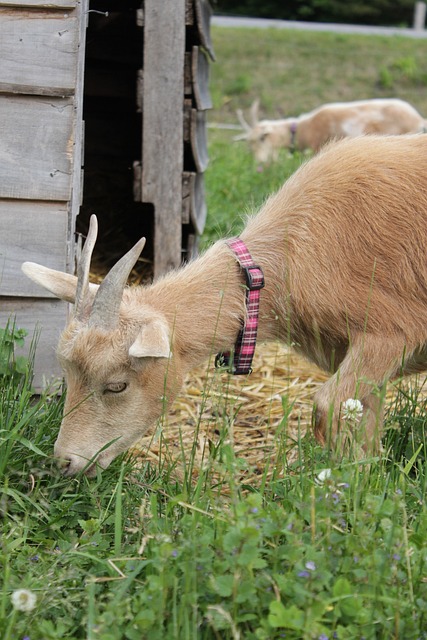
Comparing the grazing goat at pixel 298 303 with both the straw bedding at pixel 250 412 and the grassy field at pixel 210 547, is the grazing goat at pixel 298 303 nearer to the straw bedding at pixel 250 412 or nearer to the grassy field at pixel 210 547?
the grassy field at pixel 210 547

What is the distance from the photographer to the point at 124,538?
3291 millimetres

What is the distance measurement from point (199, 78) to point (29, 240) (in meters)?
2.62

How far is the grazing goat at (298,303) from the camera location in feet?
12.3

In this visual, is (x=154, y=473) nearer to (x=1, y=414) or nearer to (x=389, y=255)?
(x=1, y=414)

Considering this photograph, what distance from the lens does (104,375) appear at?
12.3ft

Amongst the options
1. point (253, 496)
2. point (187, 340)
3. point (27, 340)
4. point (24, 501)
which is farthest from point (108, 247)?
point (253, 496)

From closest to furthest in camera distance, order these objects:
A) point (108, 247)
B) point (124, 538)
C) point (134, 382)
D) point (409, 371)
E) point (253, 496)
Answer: point (253, 496)
point (124, 538)
point (134, 382)
point (409, 371)
point (108, 247)

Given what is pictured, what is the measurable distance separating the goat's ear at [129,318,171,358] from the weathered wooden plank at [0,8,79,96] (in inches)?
58.4

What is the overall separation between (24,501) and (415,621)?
165cm

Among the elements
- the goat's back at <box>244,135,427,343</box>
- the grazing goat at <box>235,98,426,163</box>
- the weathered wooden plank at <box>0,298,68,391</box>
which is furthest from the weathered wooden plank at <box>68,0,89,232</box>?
the grazing goat at <box>235,98,426,163</box>

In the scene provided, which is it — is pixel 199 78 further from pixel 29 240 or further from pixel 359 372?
pixel 359 372

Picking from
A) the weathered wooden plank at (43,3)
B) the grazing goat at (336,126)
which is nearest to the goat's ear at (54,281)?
the weathered wooden plank at (43,3)

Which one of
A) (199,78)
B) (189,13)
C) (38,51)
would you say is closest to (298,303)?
(38,51)

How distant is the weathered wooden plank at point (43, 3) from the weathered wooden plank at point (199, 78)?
1.67 metres
